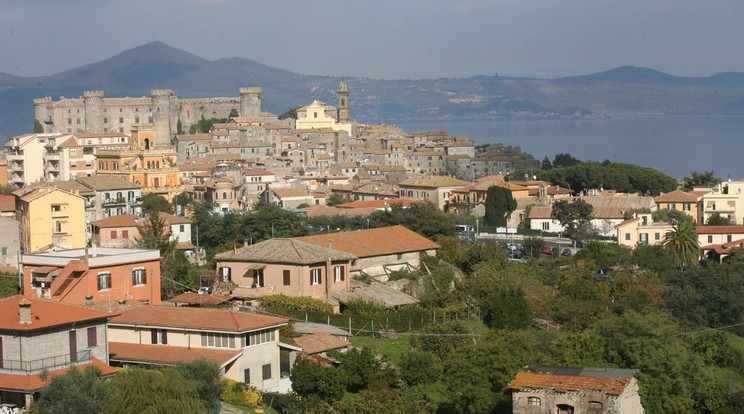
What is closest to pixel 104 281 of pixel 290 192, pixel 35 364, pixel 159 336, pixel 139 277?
pixel 139 277

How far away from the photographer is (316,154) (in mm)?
78938

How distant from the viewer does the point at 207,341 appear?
65.2ft

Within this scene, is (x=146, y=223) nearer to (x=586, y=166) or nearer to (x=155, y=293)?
(x=155, y=293)

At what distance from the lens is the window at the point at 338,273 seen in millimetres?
28750

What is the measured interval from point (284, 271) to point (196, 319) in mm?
7839

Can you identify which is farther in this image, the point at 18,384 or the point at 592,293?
the point at 592,293

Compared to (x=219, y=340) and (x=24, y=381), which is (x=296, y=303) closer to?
(x=219, y=340)

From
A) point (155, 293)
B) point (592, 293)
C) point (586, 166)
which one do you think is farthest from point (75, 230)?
point (586, 166)

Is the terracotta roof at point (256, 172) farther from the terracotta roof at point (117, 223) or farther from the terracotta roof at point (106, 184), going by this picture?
the terracotta roof at point (117, 223)

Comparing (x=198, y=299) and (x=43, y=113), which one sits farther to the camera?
(x=43, y=113)

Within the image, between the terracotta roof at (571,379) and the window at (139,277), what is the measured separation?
9.49 metres

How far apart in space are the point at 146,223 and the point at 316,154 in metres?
41.1

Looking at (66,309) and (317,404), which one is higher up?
(66,309)

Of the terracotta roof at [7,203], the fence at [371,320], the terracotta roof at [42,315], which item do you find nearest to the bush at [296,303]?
the fence at [371,320]
